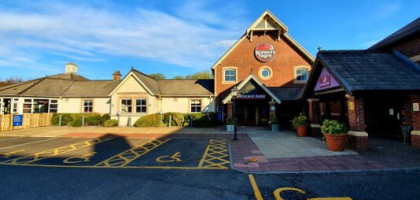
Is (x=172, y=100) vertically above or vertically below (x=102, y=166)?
above

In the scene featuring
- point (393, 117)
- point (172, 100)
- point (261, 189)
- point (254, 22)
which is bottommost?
point (261, 189)

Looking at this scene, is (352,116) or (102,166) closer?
(102,166)

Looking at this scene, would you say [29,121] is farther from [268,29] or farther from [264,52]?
[268,29]

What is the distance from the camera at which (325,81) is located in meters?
9.95

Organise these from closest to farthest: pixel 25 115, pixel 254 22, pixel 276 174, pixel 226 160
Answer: pixel 276 174 < pixel 226 160 < pixel 25 115 < pixel 254 22

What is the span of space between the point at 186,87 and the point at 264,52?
970 cm

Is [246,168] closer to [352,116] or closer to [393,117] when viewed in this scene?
[352,116]

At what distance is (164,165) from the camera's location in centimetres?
683

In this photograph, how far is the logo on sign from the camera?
31.6 feet

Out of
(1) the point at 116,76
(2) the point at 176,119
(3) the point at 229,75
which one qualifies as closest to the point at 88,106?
(1) the point at 116,76

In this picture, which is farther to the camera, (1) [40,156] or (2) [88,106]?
(2) [88,106]

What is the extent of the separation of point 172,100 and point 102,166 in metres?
14.4

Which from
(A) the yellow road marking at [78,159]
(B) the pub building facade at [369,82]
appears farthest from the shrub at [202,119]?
(A) the yellow road marking at [78,159]

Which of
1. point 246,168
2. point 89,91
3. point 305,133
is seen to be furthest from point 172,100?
point 246,168
